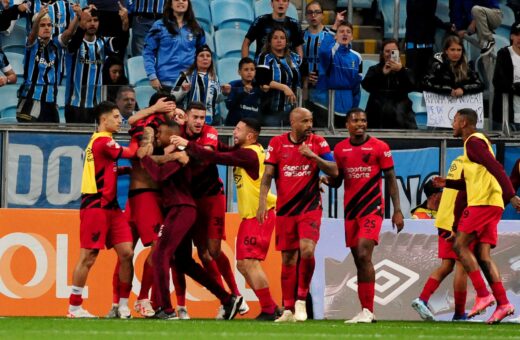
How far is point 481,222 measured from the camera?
1484 cm

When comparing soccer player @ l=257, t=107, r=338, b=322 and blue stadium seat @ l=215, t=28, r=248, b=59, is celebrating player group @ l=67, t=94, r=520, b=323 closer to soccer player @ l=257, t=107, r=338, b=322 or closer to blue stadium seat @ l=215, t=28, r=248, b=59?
soccer player @ l=257, t=107, r=338, b=322

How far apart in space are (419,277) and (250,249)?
9.31 ft

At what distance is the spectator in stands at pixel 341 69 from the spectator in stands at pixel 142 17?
2.50m

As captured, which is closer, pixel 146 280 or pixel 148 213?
pixel 148 213

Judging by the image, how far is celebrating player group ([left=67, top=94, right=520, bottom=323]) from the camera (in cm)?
1427

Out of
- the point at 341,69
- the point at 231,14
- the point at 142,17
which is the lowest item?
the point at 341,69

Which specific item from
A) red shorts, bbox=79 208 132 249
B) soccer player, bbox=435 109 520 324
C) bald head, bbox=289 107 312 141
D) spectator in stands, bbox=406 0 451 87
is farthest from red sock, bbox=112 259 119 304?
spectator in stands, bbox=406 0 451 87

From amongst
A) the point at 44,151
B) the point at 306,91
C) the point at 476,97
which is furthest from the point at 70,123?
the point at 476,97

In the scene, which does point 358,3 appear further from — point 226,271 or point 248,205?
point 226,271

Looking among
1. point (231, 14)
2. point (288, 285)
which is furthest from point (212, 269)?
point (231, 14)

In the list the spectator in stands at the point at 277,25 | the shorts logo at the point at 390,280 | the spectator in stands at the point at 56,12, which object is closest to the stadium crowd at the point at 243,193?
the shorts logo at the point at 390,280

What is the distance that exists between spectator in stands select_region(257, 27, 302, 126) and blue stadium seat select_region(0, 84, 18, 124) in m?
3.20

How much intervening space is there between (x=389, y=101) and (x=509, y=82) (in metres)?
1.80

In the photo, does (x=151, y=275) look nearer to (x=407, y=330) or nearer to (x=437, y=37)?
(x=407, y=330)
